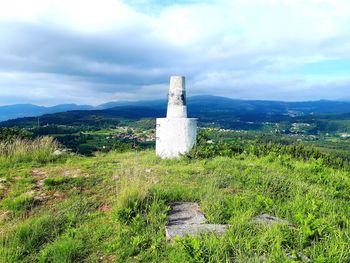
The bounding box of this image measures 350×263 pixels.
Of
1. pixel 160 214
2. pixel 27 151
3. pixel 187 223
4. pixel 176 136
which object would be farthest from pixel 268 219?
pixel 27 151

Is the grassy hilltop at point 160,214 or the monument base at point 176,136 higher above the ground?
the monument base at point 176,136

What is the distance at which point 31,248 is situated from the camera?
5379 millimetres

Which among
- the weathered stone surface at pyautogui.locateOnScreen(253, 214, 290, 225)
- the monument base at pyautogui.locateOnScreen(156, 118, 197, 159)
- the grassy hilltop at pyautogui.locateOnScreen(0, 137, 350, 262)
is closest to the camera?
the grassy hilltop at pyautogui.locateOnScreen(0, 137, 350, 262)

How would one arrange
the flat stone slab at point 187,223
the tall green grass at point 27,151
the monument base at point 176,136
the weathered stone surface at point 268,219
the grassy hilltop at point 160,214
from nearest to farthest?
the grassy hilltop at point 160,214 < the flat stone slab at point 187,223 < the weathered stone surface at point 268,219 < the tall green grass at point 27,151 < the monument base at point 176,136

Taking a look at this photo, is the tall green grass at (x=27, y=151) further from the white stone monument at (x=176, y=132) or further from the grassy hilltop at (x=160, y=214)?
the white stone monument at (x=176, y=132)

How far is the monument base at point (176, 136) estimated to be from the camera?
12055mm

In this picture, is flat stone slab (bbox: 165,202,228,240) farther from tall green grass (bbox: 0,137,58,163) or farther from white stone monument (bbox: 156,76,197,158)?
tall green grass (bbox: 0,137,58,163)

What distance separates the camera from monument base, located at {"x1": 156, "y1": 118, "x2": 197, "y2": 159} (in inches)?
475

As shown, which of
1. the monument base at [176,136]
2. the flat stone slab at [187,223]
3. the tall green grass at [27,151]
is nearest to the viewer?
the flat stone slab at [187,223]

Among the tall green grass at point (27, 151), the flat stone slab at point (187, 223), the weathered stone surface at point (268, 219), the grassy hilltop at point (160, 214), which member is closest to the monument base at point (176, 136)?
the grassy hilltop at point (160, 214)

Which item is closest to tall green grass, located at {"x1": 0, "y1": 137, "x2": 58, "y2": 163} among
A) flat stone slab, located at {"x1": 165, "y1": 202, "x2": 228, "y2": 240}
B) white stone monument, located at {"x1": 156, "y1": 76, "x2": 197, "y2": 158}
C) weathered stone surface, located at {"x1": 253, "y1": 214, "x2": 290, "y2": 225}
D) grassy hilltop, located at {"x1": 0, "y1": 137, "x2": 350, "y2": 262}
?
grassy hilltop, located at {"x1": 0, "y1": 137, "x2": 350, "y2": 262}

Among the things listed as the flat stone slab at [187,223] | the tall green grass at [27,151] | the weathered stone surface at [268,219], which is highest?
the tall green grass at [27,151]

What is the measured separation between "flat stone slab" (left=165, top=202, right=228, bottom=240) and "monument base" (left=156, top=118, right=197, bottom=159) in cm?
534

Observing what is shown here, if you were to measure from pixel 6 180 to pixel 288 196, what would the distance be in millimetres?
7065
